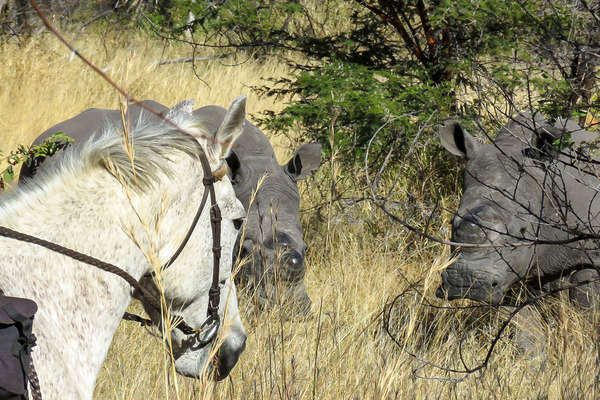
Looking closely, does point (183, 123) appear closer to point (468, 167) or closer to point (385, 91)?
point (468, 167)

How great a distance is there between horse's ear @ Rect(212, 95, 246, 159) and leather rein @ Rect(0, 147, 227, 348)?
2.8 inches

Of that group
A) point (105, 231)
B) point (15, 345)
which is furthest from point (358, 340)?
point (15, 345)

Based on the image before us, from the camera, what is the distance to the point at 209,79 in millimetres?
12648

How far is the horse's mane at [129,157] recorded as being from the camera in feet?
7.96

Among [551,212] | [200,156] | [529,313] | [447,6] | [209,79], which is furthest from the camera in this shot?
[209,79]

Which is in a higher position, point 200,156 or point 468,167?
point 200,156

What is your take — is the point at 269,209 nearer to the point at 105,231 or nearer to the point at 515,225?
the point at 515,225

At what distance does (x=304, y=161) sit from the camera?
6289mm

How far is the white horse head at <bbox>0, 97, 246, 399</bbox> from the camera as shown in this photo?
87.1 inches

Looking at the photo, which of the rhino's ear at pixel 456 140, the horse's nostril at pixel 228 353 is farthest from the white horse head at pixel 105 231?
the rhino's ear at pixel 456 140

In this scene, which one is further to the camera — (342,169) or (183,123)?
(342,169)

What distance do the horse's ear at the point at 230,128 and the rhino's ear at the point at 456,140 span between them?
2.80 m

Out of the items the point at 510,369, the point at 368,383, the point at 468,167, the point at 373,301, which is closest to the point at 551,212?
the point at 468,167

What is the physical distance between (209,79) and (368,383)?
32.1 feet
